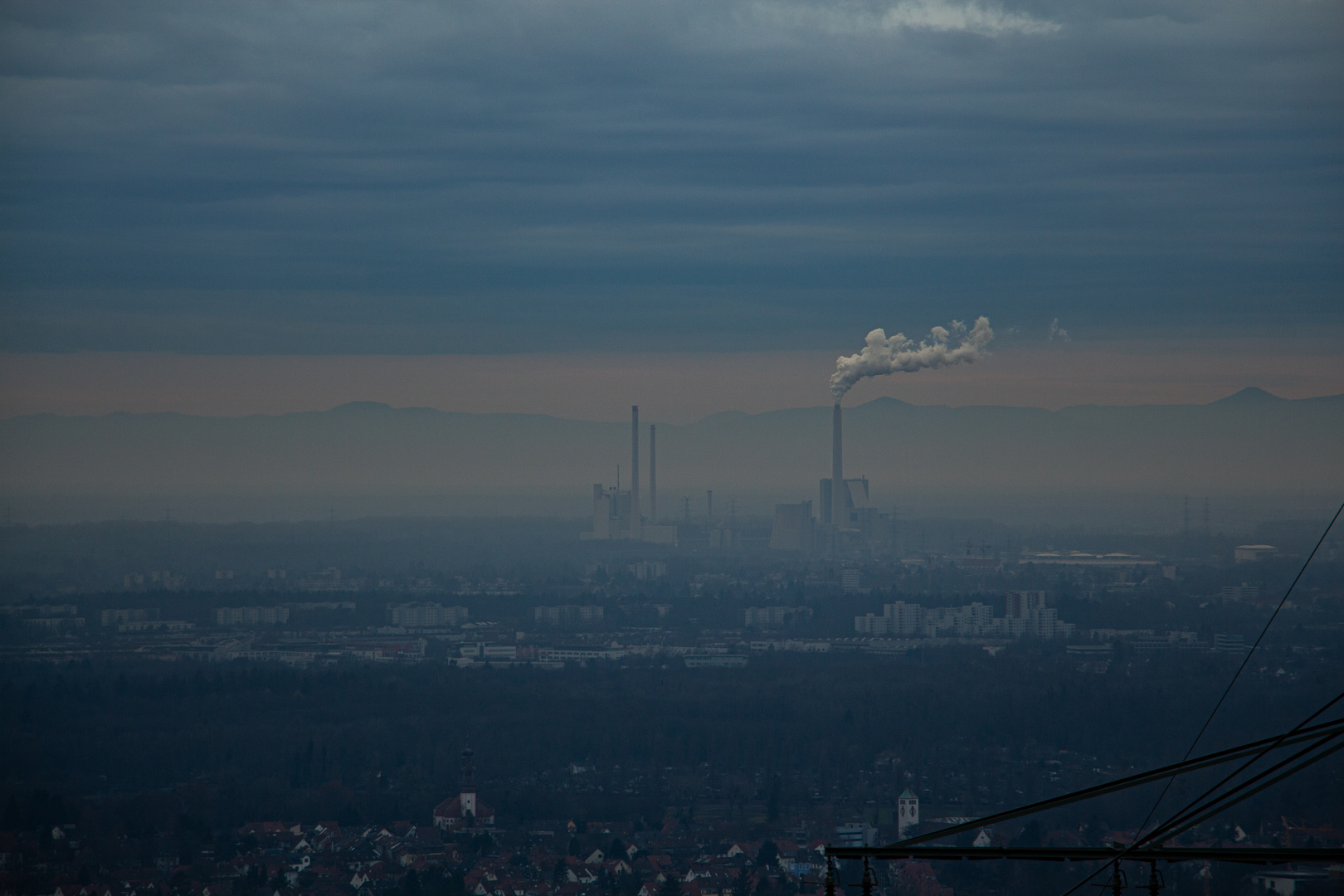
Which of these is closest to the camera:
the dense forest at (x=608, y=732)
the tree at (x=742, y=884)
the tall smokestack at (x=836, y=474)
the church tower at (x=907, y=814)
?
the tree at (x=742, y=884)

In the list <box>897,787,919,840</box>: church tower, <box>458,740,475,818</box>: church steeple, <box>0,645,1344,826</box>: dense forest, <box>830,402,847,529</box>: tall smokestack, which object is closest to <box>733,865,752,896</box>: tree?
<box>897,787,919,840</box>: church tower

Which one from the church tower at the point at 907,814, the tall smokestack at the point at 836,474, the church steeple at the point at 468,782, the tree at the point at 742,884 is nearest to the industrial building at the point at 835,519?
the tall smokestack at the point at 836,474

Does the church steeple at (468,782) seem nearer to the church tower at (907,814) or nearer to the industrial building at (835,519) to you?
the church tower at (907,814)

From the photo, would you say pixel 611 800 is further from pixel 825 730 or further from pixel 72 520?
pixel 72 520

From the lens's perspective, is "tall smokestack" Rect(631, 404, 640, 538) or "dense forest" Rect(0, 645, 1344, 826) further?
"tall smokestack" Rect(631, 404, 640, 538)

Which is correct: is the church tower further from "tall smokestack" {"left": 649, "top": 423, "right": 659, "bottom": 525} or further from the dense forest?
"tall smokestack" {"left": 649, "top": 423, "right": 659, "bottom": 525}

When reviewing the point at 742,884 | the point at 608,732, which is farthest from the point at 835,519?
the point at 742,884
